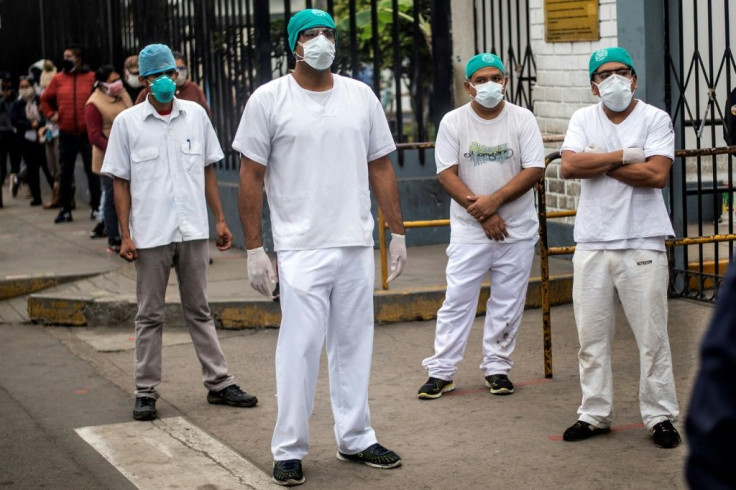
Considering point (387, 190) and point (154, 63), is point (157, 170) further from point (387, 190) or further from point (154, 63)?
point (387, 190)

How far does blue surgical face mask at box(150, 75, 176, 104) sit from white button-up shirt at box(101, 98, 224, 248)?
99 millimetres

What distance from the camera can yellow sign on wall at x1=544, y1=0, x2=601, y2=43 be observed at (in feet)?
32.3

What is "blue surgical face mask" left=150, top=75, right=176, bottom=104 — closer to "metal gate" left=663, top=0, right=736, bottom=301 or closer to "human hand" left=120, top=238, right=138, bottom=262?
"human hand" left=120, top=238, right=138, bottom=262

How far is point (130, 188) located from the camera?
6.84 m

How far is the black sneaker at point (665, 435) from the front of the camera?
18.4 feet

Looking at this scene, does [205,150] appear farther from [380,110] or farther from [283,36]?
[283,36]

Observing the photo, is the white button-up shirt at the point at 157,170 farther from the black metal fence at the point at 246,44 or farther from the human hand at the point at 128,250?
the black metal fence at the point at 246,44

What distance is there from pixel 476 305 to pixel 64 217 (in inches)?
390

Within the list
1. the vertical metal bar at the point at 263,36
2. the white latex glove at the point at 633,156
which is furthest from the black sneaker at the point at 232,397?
the vertical metal bar at the point at 263,36

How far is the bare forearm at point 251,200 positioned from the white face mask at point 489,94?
67.1 inches

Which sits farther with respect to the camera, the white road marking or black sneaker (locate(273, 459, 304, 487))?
the white road marking

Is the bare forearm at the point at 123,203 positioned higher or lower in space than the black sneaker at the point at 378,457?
higher

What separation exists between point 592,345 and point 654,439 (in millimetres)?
521

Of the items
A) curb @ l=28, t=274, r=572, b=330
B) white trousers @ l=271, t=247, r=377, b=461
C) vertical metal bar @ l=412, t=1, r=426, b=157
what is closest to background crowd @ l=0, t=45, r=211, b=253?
curb @ l=28, t=274, r=572, b=330
